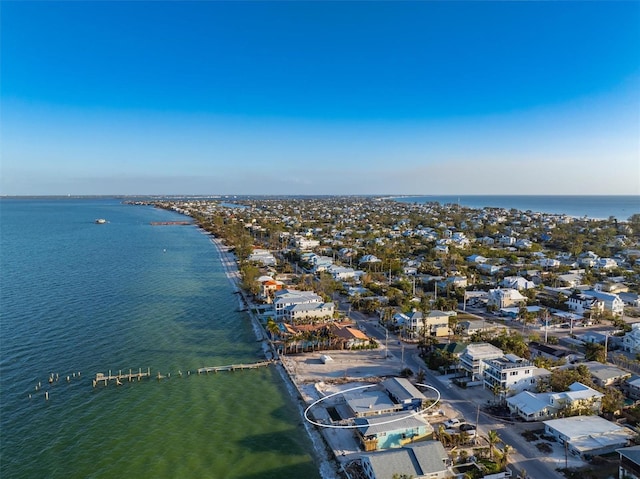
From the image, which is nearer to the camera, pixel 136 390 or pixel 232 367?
pixel 136 390

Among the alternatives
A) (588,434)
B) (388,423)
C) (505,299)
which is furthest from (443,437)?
(505,299)

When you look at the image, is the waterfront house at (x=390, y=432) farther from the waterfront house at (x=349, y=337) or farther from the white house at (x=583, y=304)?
the white house at (x=583, y=304)

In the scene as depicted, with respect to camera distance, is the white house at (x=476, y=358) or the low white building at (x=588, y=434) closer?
the low white building at (x=588, y=434)

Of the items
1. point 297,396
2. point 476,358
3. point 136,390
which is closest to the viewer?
point 297,396

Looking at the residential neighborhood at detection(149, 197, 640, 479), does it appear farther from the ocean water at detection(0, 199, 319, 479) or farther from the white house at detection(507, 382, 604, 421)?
the ocean water at detection(0, 199, 319, 479)

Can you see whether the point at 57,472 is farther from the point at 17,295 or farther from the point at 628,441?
the point at 17,295

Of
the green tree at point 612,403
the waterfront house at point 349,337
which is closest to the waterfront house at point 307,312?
the waterfront house at point 349,337

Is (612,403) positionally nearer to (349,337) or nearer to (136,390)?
(349,337)
